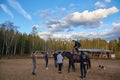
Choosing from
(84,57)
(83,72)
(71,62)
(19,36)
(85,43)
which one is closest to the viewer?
(84,57)

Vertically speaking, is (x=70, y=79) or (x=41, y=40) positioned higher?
(x=41, y=40)

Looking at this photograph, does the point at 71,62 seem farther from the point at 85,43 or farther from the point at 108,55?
the point at 85,43

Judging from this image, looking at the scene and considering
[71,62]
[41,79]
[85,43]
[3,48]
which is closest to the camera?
[41,79]

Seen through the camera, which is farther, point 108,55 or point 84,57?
point 108,55

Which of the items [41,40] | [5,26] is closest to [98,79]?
[5,26]

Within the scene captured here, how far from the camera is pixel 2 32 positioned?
78500 millimetres

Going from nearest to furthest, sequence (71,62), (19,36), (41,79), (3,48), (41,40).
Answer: (41,79), (71,62), (3,48), (19,36), (41,40)

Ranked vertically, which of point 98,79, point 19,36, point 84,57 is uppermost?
point 19,36

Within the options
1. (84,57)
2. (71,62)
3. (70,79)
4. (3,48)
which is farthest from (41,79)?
(3,48)

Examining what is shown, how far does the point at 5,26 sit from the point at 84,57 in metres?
65.8

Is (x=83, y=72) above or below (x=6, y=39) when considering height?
below

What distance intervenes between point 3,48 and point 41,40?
36.9m

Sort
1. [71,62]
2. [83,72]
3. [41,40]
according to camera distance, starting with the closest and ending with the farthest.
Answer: [83,72] < [71,62] < [41,40]

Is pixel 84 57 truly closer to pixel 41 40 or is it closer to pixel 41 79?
pixel 41 79
